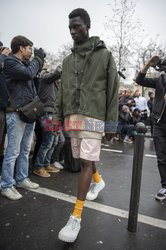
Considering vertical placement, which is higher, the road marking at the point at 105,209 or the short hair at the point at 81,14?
the short hair at the point at 81,14

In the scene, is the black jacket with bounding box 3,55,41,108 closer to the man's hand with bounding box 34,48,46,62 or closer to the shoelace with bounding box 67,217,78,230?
the man's hand with bounding box 34,48,46,62

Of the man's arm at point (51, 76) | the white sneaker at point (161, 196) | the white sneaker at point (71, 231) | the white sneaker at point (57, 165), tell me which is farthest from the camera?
the white sneaker at point (57, 165)

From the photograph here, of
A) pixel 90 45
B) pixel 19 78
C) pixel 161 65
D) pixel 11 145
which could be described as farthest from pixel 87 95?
pixel 161 65

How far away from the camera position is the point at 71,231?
226 cm

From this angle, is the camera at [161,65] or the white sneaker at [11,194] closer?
the white sneaker at [11,194]

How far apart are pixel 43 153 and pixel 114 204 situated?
167 cm

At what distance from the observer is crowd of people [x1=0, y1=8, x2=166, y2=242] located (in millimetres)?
2436

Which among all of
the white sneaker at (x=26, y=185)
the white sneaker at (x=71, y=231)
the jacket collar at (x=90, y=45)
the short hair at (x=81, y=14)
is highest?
the short hair at (x=81, y=14)

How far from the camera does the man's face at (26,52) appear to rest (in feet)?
10.6

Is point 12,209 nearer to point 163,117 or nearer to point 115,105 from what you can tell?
point 115,105

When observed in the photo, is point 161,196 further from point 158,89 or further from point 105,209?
point 158,89

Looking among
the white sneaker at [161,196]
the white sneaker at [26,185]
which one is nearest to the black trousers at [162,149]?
the white sneaker at [161,196]

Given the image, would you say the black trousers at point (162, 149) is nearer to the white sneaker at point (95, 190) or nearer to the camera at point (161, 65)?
the camera at point (161, 65)

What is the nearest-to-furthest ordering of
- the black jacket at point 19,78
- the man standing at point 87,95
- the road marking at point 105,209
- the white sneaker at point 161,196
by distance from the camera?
the man standing at point 87,95, the road marking at point 105,209, the black jacket at point 19,78, the white sneaker at point 161,196
